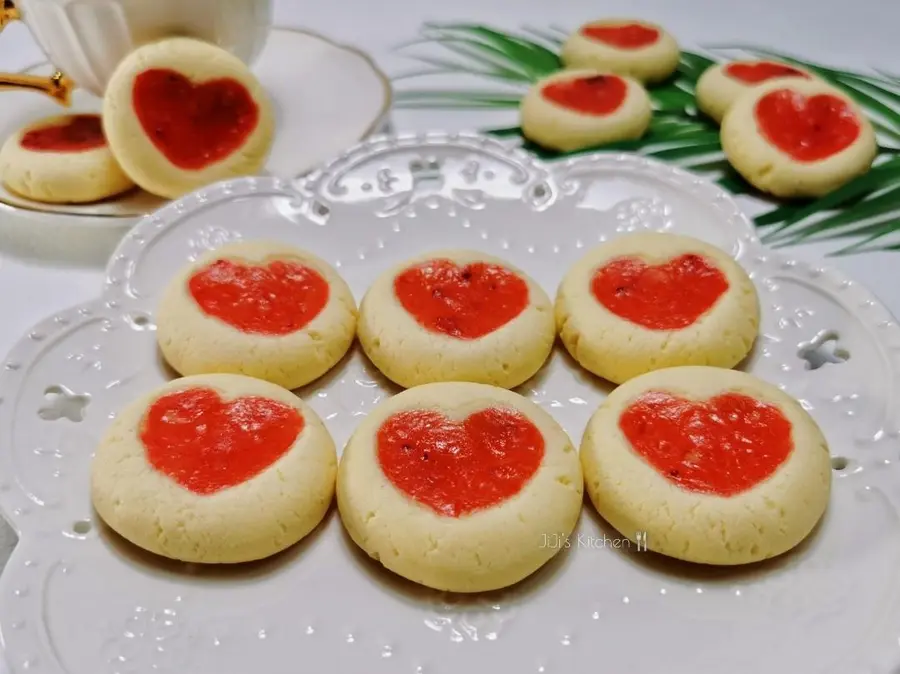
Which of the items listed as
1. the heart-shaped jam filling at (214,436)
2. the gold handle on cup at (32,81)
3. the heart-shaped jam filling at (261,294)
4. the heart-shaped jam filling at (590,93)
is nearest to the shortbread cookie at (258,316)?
the heart-shaped jam filling at (261,294)

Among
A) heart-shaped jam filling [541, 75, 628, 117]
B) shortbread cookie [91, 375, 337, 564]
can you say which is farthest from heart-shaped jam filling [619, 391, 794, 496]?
heart-shaped jam filling [541, 75, 628, 117]

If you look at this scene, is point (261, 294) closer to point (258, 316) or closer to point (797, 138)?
point (258, 316)

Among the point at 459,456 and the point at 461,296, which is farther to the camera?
the point at 461,296

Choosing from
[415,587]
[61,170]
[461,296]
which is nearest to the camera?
[415,587]

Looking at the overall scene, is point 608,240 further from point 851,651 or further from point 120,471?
point 120,471

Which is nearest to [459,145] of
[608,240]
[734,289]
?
[608,240]

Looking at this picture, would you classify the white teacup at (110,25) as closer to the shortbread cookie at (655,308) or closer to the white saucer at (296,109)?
the white saucer at (296,109)

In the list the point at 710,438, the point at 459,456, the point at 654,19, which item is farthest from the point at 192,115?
the point at 654,19
